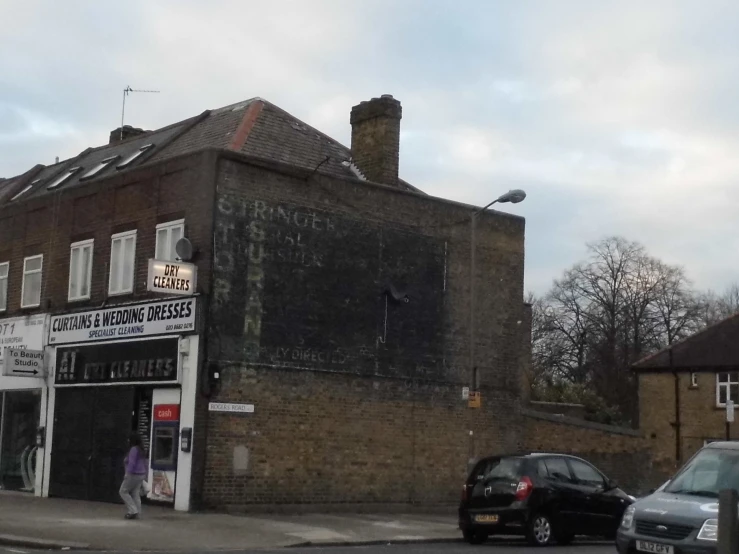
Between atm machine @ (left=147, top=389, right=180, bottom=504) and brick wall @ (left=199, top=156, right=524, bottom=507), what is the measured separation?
2.99 ft

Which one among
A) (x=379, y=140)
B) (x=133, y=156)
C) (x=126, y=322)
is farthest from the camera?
(x=133, y=156)

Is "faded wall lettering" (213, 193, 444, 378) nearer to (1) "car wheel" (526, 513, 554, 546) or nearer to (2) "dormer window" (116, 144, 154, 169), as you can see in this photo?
(2) "dormer window" (116, 144, 154, 169)

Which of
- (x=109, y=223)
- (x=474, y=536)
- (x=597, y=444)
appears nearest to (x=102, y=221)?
(x=109, y=223)

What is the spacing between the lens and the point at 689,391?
145 ft

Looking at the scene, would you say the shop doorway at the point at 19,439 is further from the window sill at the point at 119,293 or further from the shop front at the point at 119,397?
the window sill at the point at 119,293

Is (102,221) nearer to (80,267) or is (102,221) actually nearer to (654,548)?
(80,267)

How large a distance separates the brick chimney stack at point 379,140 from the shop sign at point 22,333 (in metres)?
8.96

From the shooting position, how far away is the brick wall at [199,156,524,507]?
22.4 metres

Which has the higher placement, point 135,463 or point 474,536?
point 135,463

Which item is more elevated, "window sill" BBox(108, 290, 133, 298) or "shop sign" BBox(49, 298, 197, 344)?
"window sill" BBox(108, 290, 133, 298)

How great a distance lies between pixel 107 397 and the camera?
79.4 ft

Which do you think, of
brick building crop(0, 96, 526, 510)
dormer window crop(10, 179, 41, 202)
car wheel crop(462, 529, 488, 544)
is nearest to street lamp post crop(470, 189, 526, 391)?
brick building crop(0, 96, 526, 510)

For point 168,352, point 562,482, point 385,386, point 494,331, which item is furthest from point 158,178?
point 562,482

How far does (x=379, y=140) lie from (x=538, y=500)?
1185 centimetres
